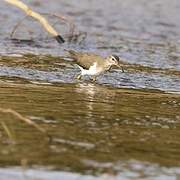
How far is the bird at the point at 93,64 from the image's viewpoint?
14.8 metres

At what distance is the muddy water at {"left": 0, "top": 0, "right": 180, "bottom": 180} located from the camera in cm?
863

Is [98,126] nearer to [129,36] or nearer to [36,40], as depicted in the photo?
[36,40]

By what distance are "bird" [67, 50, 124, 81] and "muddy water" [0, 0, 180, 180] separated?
0.19 m

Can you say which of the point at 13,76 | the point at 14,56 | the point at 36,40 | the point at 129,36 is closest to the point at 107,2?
the point at 129,36

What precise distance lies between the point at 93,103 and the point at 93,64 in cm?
289

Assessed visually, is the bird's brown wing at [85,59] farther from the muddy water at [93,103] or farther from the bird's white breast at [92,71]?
the muddy water at [93,103]

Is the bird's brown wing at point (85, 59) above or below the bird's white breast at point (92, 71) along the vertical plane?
above

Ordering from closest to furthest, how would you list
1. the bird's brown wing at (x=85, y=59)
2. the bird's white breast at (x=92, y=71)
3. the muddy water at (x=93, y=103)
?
the muddy water at (x=93, y=103), the bird's white breast at (x=92, y=71), the bird's brown wing at (x=85, y=59)

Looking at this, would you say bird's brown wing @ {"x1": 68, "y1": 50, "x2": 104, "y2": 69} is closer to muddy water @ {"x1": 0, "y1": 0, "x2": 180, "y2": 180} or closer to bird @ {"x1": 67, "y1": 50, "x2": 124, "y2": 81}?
bird @ {"x1": 67, "y1": 50, "x2": 124, "y2": 81}

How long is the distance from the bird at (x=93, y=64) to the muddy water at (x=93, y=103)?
0.19 meters

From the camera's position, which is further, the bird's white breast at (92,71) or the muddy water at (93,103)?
the bird's white breast at (92,71)

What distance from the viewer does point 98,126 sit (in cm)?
1044

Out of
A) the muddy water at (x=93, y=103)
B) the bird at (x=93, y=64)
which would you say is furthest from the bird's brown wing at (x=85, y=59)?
the muddy water at (x=93, y=103)

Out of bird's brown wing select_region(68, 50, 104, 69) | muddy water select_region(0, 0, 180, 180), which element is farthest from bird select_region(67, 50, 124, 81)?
muddy water select_region(0, 0, 180, 180)
